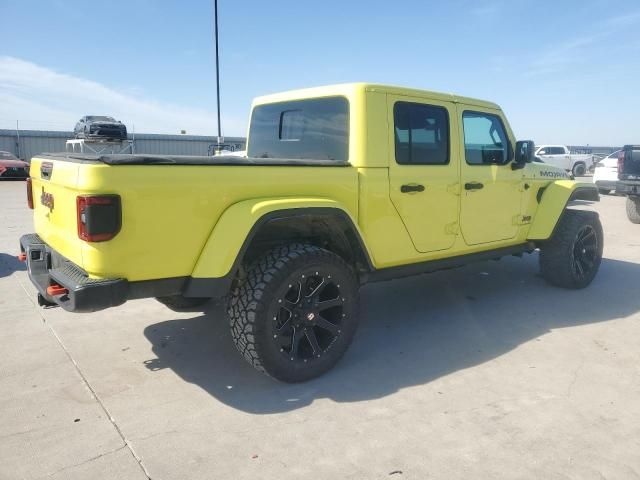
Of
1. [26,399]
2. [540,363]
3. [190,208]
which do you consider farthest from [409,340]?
[26,399]

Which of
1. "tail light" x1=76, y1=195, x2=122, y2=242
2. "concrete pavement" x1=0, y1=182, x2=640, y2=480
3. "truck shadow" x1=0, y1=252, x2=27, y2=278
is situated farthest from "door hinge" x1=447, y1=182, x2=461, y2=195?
"truck shadow" x1=0, y1=252, x2=27, y2=278

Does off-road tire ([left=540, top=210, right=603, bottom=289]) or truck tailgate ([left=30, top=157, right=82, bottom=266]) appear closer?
truck tailgate ([left=30, top=157, right=82, bottom=266])

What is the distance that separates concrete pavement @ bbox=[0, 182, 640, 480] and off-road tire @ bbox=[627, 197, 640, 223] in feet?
21.6

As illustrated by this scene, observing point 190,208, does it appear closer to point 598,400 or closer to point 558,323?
point 598,400

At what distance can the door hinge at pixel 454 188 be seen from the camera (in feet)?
13.2

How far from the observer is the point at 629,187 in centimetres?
999

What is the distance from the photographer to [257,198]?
3.00m

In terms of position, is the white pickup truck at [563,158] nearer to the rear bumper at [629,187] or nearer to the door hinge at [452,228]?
the rear bumper at [629,187]

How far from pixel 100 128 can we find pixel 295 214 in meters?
21.3

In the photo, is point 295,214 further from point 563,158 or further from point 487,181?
point 563,158

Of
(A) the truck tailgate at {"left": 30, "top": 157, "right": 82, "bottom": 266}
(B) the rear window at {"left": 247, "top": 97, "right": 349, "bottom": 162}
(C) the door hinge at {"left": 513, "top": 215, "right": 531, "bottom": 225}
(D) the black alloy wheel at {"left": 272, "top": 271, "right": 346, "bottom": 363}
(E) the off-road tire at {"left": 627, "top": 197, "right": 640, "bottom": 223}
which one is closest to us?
(A) the truck tailgate at {"left": 30, "top": 157, "right": 82, "bottom": 266}

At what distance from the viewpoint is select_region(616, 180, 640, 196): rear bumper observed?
988 centimetres

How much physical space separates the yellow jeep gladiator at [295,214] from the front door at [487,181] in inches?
0.7

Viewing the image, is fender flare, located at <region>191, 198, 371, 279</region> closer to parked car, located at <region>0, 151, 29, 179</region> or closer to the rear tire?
parked car, located at <region>0, 151, 29, 179</region>
